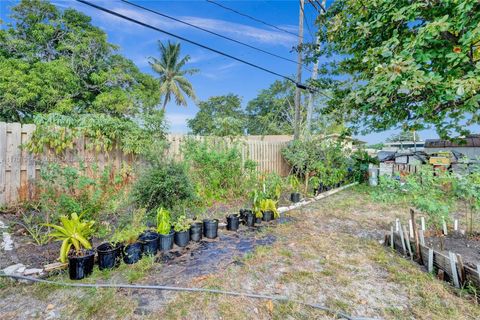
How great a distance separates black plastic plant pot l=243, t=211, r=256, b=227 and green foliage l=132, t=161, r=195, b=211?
1.02 metres

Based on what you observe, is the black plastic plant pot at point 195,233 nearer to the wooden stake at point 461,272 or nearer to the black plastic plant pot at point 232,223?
the black plastic plant pot at point 232,223

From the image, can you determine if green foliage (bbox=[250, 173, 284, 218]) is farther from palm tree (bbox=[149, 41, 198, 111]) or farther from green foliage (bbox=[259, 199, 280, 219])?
palm tree (bbox=[149, 41, 198, 111])

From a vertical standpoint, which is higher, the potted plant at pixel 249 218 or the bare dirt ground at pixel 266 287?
the potted plant at pixel 249 218

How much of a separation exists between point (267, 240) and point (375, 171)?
6.62m

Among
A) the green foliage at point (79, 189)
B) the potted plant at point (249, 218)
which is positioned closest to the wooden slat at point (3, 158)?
the green foliage at point (79, 189)

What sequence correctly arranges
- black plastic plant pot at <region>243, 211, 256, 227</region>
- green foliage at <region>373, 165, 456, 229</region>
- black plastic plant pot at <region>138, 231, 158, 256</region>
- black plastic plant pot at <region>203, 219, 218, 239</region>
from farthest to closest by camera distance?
black plastic plant pot at <region>243, 211, 256, 227</region> → black plastic plant pot at <region>203, 219, 218, 239</region> → black plastic plant pot at <region>138, 231, 158, 256</region> → green foliage at <region>373, 165, 456, 229</region>

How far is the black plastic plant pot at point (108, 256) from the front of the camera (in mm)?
2457

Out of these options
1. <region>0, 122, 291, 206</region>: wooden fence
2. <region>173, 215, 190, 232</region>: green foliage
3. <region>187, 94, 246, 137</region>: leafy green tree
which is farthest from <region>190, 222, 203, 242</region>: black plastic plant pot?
<region>187, 94, 246, 137</region>: leafy green tree

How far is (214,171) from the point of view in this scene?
212 inches

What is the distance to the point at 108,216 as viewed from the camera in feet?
12.6

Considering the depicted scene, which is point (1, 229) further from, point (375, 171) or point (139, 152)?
point (375, 171)

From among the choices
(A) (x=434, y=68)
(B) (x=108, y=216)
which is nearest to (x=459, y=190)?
(A) (x=434, y=68)

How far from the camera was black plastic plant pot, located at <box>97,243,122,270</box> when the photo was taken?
2457mm

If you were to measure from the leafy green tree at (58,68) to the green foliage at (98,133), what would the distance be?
5.21 metres
